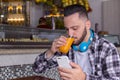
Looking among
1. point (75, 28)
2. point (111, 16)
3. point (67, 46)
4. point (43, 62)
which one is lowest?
point (43, 62)

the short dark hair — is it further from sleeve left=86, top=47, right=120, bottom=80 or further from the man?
sleeve left=86, top=47, right=120, bottom=80

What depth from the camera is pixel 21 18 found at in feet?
18.3

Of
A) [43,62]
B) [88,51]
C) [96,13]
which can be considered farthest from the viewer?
[96,13]

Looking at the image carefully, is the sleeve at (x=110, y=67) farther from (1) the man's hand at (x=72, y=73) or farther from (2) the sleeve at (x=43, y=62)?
(2) the sleeve at (x=43, y=62)

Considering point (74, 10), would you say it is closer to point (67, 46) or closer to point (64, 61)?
point (67, 46)

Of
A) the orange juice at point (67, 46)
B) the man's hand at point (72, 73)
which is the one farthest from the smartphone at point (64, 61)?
the orange juice at point (67, 46)

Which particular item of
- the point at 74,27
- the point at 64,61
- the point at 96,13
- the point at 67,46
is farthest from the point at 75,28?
the point at 96,13

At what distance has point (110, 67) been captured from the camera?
1.88m

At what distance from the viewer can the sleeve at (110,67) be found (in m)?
1.84

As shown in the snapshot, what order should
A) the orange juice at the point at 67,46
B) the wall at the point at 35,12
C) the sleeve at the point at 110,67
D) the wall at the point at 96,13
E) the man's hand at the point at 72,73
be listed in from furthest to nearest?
1. the wall at the point at 96,13
2. the wall at the point at 35,12
3. the orange juice at the point at 67,46
4. the sleeve at the point at 110,67
5. the man's hand at the point at 72,73

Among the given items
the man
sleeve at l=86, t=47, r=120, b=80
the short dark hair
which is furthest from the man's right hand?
sleeve at l=86, t=47, r=120, b=80

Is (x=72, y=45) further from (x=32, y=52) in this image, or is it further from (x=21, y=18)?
(x=21, y=18)

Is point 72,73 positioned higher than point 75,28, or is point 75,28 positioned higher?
point 75,28

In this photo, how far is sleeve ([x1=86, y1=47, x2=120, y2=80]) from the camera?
184cm
